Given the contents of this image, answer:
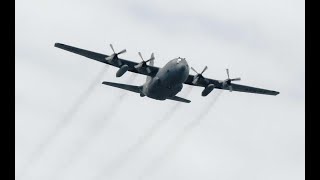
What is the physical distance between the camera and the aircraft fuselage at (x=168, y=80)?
63188mm

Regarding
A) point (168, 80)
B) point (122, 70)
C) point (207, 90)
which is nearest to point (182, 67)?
point (168, 80)

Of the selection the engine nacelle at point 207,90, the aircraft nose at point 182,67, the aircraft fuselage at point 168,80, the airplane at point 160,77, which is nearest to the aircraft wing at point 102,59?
the airplane at point 160,77

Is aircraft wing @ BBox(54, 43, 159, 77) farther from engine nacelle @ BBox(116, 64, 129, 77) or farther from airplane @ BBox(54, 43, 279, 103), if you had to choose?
engine nacelle @ BBox(116, 64, 129, 77)

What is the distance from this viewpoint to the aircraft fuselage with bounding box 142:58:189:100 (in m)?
63.2

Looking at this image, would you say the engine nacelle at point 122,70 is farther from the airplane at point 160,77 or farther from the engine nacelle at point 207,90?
the engine nacelle at point 207,90
